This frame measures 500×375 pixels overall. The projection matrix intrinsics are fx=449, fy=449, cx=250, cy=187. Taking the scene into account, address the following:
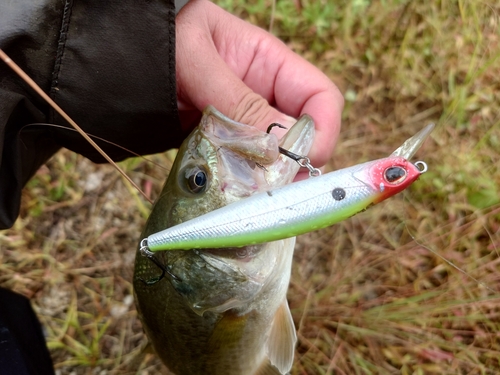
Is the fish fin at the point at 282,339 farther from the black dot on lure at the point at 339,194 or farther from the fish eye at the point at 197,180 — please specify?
the black dot on lure at the point at 339,194

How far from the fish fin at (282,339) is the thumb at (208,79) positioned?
847 millimetres

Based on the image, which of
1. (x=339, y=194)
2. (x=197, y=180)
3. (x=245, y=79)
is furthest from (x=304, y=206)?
(x=245, y=79)

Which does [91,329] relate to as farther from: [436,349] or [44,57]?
[436,349]

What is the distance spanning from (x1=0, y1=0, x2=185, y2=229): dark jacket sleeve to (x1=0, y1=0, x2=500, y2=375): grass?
1.28 metres

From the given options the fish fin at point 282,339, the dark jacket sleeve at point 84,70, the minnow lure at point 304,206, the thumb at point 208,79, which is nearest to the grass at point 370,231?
the fish fin at point 282,339

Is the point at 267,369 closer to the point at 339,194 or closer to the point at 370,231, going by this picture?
the point at 370,231

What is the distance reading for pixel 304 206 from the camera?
124cm

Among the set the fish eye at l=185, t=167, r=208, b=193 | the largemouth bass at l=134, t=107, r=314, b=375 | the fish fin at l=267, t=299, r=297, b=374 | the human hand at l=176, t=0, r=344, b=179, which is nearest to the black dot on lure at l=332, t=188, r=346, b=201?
the largemouth bass at l=134, t=107, r=314, b=375

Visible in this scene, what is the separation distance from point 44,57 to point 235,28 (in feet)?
3.19

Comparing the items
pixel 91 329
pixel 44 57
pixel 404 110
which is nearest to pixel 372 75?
pixel 404 110

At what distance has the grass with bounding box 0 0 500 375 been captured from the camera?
9.55 feet

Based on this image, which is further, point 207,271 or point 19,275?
point 19,275

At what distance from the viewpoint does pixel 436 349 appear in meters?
2.84

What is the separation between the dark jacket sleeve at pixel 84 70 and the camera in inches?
70.2
